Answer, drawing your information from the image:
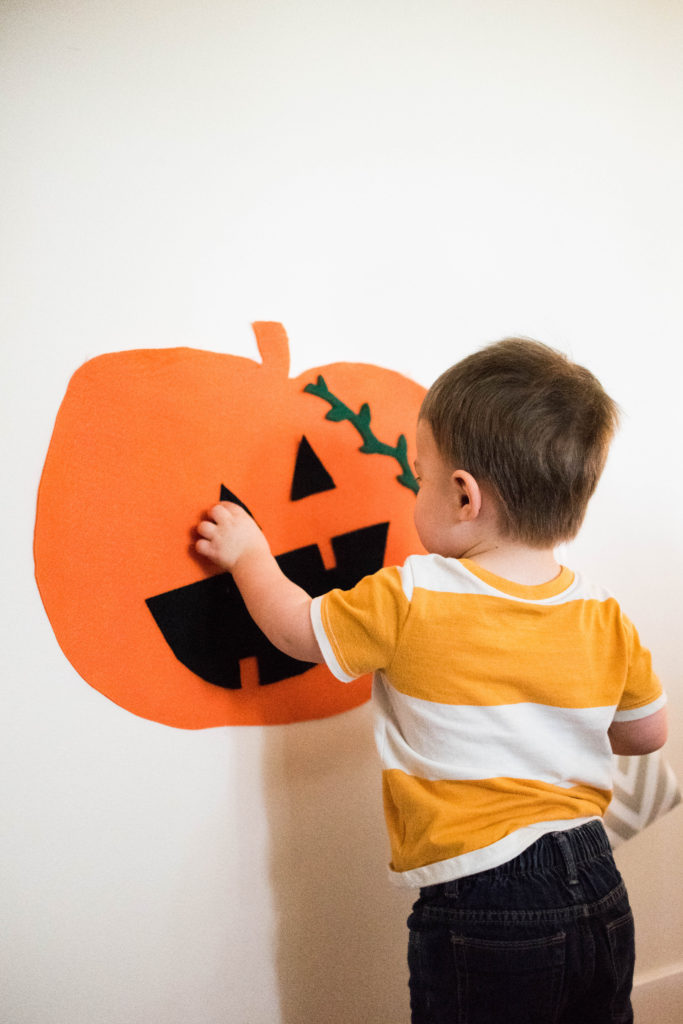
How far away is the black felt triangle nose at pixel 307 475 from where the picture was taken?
0.84 m

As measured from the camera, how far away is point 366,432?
892mm

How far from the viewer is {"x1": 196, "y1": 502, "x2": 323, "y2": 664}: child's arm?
71 centimetres

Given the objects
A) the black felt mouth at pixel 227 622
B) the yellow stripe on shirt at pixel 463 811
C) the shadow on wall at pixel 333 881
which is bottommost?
the shadow on wall at pixel 333 881

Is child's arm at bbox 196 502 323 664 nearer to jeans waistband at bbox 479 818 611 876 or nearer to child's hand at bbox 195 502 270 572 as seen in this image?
child's hand at bbox 195 502 270 572

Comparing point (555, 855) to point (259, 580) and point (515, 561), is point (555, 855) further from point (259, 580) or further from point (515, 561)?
point (259, 580)

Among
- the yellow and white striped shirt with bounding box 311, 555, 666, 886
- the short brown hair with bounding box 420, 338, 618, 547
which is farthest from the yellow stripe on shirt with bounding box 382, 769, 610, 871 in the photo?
the short brown hair with bounding box 420, 338, 618, 547

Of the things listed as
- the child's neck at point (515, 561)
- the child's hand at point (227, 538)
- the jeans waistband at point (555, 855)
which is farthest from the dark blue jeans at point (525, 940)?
the child's hand at point (227, 538)

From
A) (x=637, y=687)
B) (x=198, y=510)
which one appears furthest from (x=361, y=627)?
(x=637, y=687)

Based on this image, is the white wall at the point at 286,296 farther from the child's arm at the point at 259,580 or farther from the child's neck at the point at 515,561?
the child's neck at the point at 515,561

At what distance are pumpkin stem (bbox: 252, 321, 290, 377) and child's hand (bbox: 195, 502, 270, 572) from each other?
181 millimetres

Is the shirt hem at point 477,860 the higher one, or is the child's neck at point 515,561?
the child's neck at point 515,561

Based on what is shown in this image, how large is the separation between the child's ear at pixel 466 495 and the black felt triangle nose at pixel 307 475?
175mm

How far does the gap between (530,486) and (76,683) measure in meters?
0.49

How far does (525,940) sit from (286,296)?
0.71 meters
